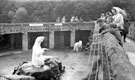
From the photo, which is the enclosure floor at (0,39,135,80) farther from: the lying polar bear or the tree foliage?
the tree foliage

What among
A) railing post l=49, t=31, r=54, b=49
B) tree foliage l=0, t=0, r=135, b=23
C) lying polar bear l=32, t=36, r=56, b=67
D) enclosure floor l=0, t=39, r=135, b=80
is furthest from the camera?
tree foliage l=0, t=0, r=135, b=23

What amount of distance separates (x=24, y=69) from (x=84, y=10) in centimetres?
2173

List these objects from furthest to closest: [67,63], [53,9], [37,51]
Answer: [53,9]
[67,63]
[37,51]

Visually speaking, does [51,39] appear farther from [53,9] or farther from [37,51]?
[37,51]

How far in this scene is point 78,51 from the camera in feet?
78.1

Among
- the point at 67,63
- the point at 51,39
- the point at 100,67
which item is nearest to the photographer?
the point at 100,67

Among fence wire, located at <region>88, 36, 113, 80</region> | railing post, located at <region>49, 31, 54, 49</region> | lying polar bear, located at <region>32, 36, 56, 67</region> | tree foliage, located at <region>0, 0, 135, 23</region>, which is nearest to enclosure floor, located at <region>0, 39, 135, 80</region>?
lying polar bear, located at <region>32, 36, 56, 67</region>

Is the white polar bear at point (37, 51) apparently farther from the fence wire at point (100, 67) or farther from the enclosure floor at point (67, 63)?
the fence wire at point (100, 67)

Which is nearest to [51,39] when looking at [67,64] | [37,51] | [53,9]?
[67,64]

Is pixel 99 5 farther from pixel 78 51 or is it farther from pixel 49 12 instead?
pixel 78 51

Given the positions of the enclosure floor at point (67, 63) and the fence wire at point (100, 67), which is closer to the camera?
the fence wire at point (100, 67)

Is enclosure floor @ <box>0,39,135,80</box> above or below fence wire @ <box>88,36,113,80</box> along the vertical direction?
below

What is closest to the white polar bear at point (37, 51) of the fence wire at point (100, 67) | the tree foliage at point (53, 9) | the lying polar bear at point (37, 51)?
the lying polar bear at point (37, 51)

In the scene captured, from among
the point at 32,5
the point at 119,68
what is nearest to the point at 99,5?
the point at 32,5
